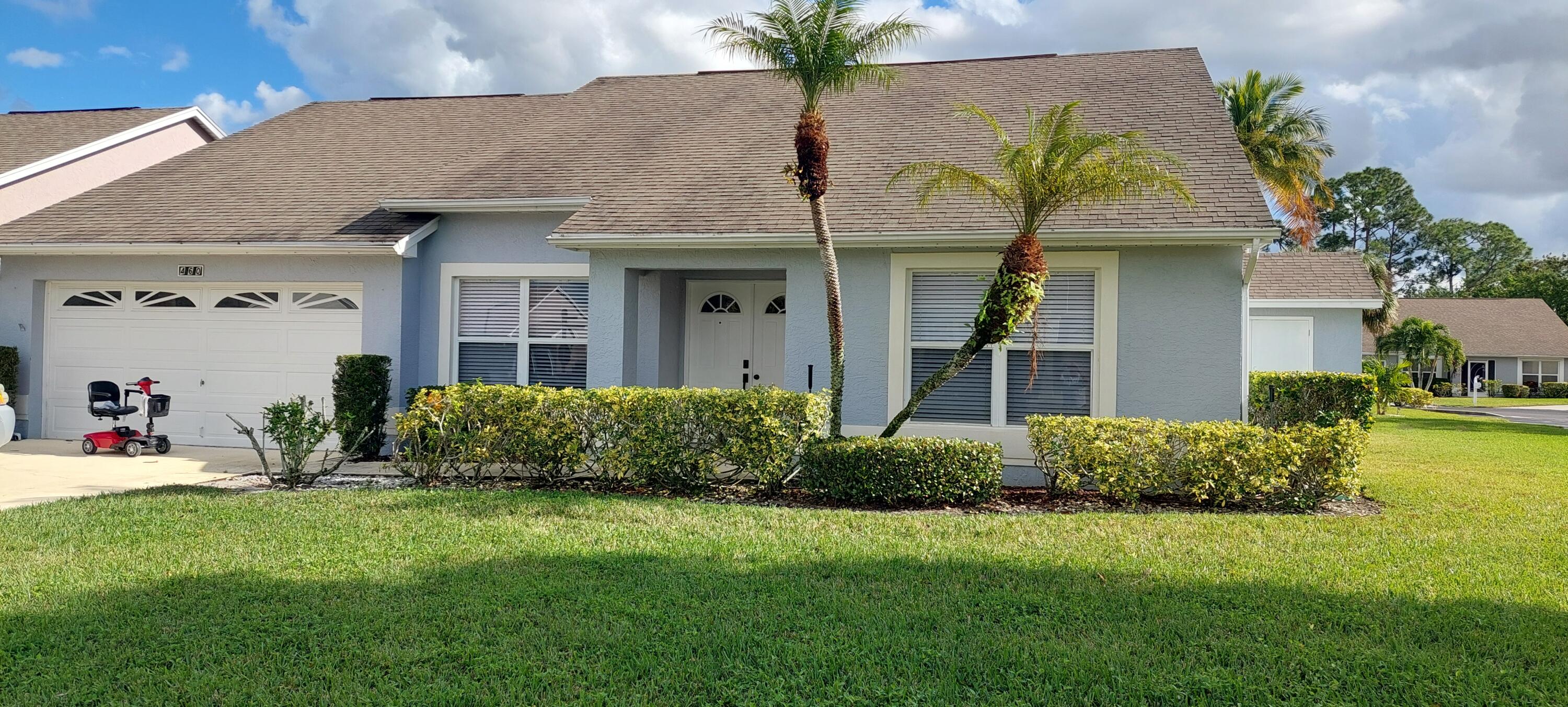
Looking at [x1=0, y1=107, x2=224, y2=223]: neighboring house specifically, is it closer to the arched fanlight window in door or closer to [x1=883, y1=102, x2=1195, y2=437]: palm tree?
the arched fanlight window in door

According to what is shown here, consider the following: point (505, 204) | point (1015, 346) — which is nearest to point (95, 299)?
point (505, 204)

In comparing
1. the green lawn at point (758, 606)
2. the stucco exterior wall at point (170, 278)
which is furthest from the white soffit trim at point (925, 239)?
the green lawn at point (758, 606)

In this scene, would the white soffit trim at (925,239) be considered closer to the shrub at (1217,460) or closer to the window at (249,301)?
the shrub at (1217,460)

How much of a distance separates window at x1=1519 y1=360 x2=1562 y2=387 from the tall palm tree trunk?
174 feet

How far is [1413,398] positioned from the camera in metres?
32.5

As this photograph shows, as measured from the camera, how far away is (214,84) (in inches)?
758

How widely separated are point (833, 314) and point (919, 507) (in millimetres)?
2020

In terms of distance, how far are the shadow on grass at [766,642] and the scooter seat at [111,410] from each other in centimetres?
761

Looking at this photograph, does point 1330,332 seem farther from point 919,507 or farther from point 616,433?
point 616,433

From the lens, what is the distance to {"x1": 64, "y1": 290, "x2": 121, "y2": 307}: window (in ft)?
43.1

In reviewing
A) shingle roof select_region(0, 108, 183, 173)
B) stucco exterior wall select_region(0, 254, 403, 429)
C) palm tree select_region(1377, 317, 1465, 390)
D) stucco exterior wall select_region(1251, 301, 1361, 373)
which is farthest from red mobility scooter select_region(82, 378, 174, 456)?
palm tree select_region(1377, 317, 1465, 390)

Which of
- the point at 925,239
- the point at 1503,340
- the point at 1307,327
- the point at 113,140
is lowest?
the point at 1307,327

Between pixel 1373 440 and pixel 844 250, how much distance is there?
41.4 ft

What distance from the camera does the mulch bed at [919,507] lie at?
28.0ft
